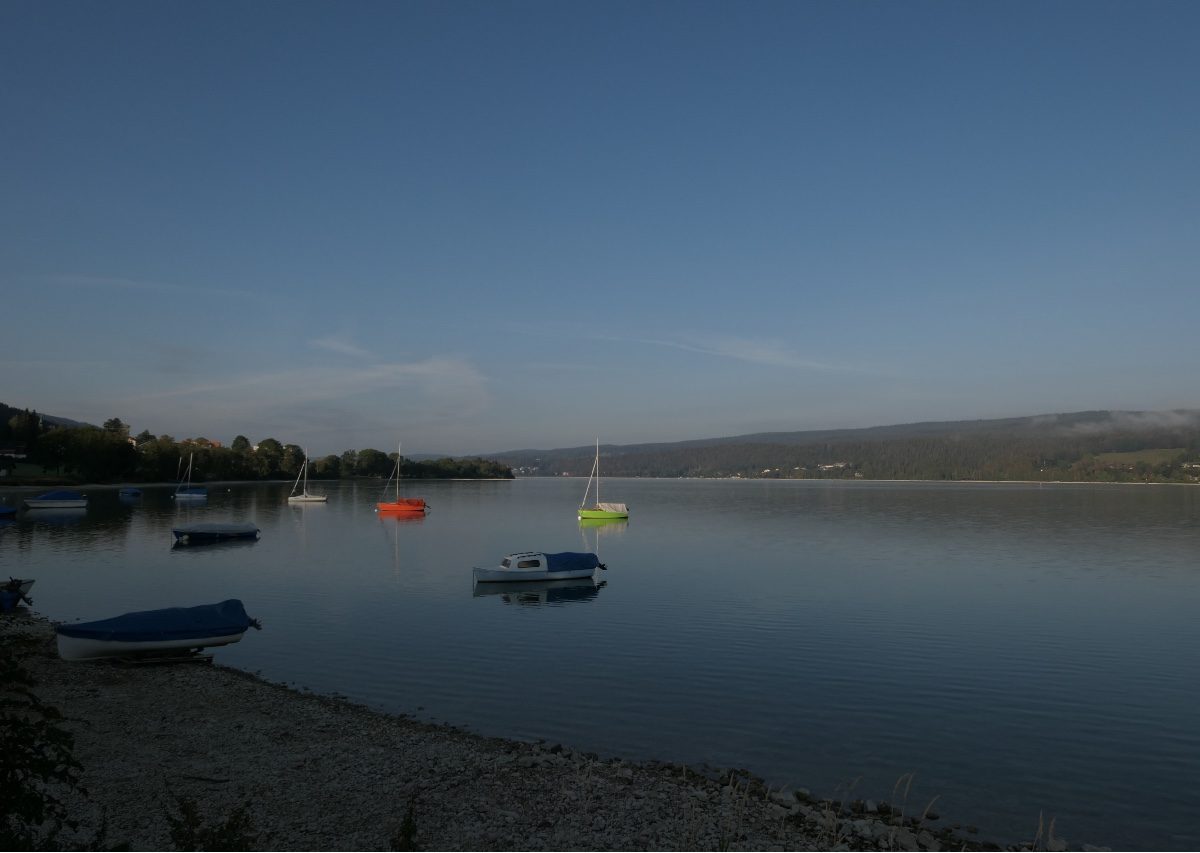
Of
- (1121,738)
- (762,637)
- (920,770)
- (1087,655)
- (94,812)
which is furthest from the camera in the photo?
(762,637)

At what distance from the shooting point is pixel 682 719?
2239 cm

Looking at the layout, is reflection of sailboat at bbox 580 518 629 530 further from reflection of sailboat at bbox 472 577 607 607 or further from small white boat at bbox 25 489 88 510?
small white boat at bbox 25 489 88 510

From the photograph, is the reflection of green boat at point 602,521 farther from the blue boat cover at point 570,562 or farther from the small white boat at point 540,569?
the small white boat at point 540,569

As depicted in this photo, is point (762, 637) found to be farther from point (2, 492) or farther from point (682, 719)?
point (2, 492)

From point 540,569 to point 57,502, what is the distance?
308 ft

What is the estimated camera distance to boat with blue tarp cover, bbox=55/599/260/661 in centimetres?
2755

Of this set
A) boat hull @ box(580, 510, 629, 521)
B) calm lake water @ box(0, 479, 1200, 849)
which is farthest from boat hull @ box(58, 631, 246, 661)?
boat hull @ box(580, 510, 629, 521)

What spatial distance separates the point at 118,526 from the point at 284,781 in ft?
277

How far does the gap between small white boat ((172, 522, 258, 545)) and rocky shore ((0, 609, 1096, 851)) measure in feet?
184

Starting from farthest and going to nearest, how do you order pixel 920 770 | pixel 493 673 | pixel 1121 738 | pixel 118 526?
pixel 118 526 → pixel 493 673 → pixel 1121 738 → pixel 920 770

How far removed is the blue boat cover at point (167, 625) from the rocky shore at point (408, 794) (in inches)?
248

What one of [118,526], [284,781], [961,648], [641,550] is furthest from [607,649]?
[118,526]

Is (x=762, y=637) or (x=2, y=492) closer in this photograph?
(x=762, y=637)

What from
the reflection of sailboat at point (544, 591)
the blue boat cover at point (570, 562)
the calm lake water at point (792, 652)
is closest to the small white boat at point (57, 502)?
the calm lake water at point (792, 652)
